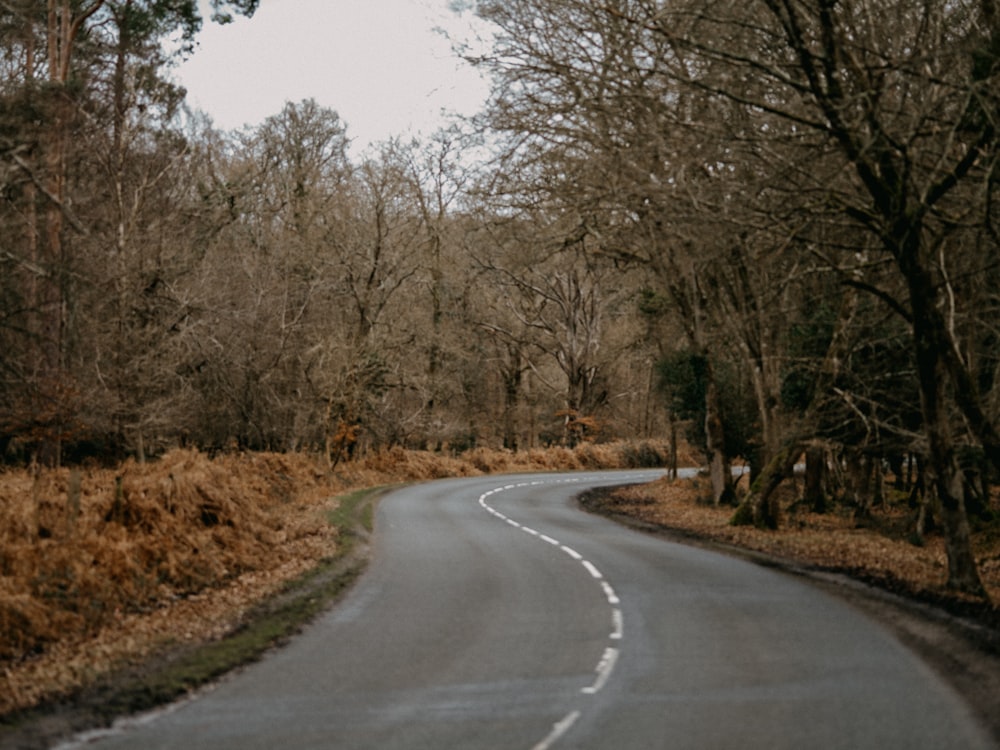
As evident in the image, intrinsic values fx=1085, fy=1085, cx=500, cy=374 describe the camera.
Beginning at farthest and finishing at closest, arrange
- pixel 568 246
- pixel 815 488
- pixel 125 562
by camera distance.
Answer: pixel 815 488 < pixel 568 246 < pixel 125 562

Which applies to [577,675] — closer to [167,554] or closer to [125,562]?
[125,562]

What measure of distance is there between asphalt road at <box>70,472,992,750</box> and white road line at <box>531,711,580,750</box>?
0.08 ft

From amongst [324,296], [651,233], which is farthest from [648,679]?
[324,296]

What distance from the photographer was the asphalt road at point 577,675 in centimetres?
787

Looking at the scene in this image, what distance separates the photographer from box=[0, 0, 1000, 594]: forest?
15.1 meters

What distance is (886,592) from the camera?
1559 cm

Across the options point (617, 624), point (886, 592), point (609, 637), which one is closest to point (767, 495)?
point (886, 592)

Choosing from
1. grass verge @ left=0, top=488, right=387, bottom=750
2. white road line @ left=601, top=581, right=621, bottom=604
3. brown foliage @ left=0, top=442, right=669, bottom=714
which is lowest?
white road line @ left=601, top=581, right=621, bottom=604

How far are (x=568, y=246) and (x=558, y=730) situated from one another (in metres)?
18.5

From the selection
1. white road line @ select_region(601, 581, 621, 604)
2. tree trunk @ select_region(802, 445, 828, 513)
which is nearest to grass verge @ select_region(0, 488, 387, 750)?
white road line @ select_region(601, 581, 621, 604)

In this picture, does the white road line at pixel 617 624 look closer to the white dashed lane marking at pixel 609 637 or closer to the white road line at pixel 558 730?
the white dashed lane marking at pixel 609 637

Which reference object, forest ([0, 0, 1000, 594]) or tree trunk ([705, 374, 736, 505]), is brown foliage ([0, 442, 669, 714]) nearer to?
forest ([0, 0, 1000, 594])

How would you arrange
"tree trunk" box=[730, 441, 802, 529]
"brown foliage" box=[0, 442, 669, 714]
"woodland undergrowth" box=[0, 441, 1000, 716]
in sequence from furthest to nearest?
1. "tree trunk" box=[730, 441, 802, 529]
2. "woodland undergrowth" box=[0, 441, 1000, 716]
3. "brown foliage" box=[0, 442, 669, 714]

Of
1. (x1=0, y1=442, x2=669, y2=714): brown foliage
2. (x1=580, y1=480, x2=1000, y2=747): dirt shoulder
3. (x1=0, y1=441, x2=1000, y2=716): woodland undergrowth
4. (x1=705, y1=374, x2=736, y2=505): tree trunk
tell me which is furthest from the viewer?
(x1=705, y1=374, x2=736, y2=505): tree trunk
